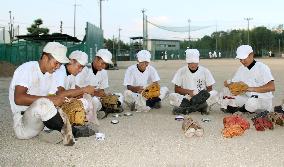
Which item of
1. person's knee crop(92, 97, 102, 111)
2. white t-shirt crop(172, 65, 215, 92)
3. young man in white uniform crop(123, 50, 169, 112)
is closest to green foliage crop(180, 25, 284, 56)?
young man in white uniform crop(123, 50, 169, 112)

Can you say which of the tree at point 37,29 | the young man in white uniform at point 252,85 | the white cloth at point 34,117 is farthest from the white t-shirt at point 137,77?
the tree at point 37,29

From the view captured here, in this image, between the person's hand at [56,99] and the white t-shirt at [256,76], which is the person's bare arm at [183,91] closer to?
the white t-shirt at [256,76]

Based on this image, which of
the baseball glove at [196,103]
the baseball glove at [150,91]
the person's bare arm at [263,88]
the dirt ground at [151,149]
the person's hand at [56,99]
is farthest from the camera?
the baseball glove at [150,91]

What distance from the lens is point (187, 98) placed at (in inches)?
356

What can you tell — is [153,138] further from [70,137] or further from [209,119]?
[209,119]

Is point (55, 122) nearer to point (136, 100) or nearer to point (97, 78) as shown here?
point (97, 78)

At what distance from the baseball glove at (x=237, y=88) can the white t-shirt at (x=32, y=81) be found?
3.55m

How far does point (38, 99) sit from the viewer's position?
5.68 meters

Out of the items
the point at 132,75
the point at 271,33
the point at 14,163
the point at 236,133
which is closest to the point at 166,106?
the point at 132,75

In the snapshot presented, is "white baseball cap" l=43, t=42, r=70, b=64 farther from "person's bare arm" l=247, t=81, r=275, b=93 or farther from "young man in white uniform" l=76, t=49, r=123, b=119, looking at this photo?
"person's bare arm" l=247, t=81, r=275, b=93

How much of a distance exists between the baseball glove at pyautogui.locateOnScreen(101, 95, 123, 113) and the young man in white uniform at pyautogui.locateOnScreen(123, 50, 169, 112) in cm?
44

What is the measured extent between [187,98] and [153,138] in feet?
8.62

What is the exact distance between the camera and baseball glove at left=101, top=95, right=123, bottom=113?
9102mm

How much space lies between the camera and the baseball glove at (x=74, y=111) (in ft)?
21.8
